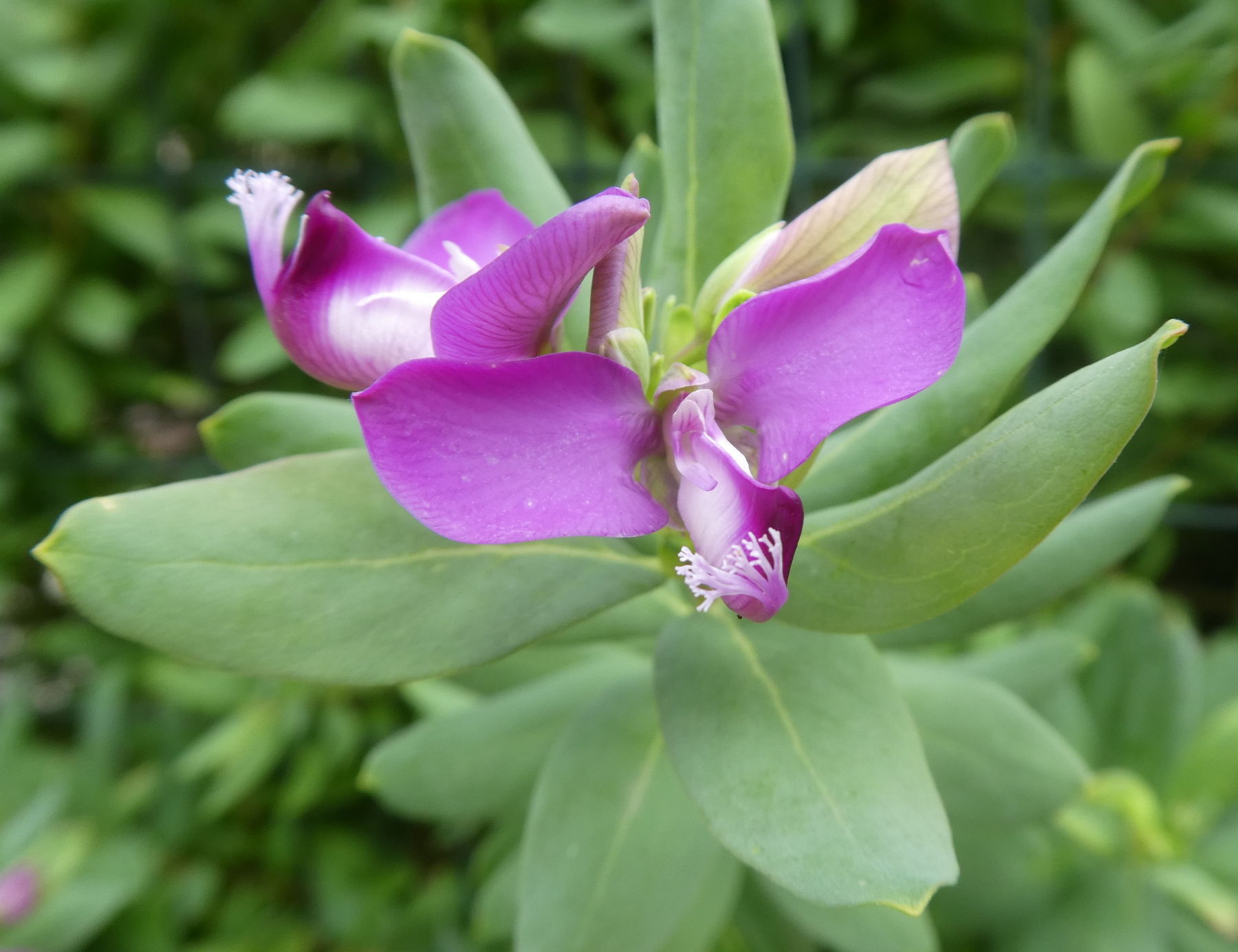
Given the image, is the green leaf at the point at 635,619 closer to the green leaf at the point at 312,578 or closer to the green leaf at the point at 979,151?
the green leaf at the point at 312,578

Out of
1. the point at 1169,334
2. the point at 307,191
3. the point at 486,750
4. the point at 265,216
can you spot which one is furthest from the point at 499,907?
the point at 307,191

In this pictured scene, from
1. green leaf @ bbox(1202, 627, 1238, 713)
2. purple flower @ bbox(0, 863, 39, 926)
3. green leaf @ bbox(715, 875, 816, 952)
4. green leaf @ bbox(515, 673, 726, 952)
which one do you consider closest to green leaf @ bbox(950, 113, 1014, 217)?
green leaf @ bbox(515, 673, 726, 952)

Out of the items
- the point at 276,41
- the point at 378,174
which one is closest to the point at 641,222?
the point at 378,174

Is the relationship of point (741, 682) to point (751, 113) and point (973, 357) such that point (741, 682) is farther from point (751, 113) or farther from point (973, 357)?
point (751, 113)

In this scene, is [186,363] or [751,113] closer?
[751,113]

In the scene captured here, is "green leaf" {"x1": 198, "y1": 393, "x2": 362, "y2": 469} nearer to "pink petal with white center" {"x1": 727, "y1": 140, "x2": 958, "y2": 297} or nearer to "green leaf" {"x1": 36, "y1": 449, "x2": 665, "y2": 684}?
"green leaf" {"x1": 36, "y1": 449, "x2": 665, "y2": 684}

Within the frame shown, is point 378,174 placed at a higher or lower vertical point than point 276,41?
lower
